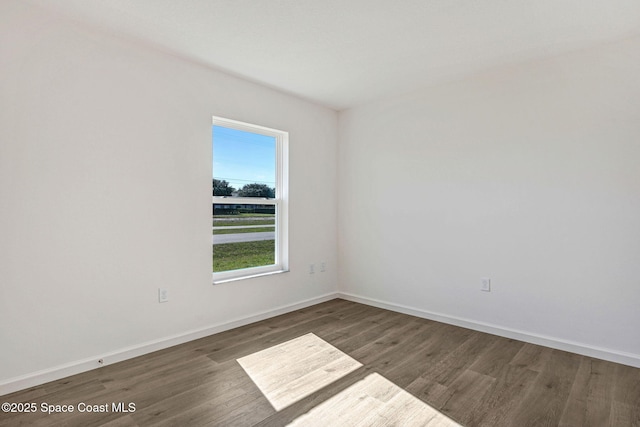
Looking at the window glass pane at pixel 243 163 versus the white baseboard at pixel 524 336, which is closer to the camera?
the white baseboard at pixel 524 336

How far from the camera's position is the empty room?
7.28 ft

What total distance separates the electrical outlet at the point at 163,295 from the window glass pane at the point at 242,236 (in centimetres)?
55

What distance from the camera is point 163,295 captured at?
2.94 metres

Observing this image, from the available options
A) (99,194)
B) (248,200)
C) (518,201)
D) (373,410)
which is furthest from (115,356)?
(518,201)

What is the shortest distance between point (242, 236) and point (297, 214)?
2.40 feet

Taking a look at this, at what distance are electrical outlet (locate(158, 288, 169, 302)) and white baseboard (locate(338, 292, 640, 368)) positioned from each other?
2362mm

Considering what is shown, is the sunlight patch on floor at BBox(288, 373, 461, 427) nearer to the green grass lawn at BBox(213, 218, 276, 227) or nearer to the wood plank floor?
the wood plank floor

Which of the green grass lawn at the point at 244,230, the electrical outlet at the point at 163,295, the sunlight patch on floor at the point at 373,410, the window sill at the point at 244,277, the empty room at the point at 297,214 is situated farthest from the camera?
the green grass lawn at the point at 244,230

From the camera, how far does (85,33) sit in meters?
2.52

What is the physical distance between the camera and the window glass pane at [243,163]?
3.47m

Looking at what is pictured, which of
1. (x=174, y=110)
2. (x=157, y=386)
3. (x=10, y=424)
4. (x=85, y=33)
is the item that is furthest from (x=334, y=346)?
A: (x=85, y=33)

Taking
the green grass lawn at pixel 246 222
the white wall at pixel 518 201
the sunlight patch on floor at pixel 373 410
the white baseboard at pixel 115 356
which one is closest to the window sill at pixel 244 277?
the white baseboard at pixel 115 356

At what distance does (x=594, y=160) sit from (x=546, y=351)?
5.27ft

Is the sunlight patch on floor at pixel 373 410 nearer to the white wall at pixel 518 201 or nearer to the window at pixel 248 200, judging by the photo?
the white wall at pixel 518 201
